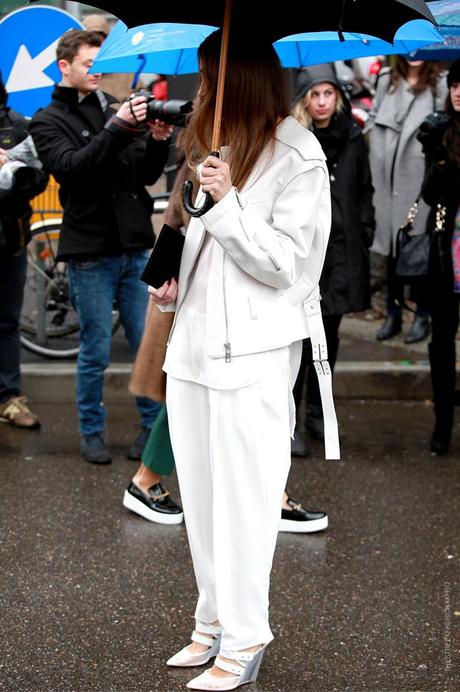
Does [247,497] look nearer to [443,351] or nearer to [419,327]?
[443,351]

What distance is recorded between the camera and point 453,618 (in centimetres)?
405

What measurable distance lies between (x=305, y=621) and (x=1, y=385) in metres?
3.02

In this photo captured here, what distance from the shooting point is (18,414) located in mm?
6379

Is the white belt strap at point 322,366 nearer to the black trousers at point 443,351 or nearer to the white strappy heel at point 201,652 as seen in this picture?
the white strappy heel at point 201,652

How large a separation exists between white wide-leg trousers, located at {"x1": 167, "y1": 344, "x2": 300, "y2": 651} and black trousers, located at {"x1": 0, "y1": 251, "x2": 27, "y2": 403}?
2968 mm

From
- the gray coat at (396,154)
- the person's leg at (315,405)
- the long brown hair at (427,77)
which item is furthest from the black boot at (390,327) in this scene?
the person's leg at (315,405)

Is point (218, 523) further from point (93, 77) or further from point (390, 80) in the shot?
point (390, 80)

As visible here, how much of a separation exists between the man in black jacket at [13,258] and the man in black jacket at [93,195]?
261mm

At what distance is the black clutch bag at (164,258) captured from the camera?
11.3 feet

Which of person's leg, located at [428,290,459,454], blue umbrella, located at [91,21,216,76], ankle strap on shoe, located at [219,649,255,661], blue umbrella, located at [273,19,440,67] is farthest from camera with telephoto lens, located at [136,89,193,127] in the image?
ankle strap on shoe, located at [219,649,255,661]

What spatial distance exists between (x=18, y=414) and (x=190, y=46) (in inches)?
109

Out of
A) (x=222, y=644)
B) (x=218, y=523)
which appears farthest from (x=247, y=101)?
(x=222, y=644)

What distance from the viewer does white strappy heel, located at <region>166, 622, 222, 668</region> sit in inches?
144

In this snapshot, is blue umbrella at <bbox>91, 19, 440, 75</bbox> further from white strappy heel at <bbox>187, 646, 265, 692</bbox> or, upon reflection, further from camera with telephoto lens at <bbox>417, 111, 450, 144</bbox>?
white strappy heel at <bbox>187, 646, 265, 692</bbox>
